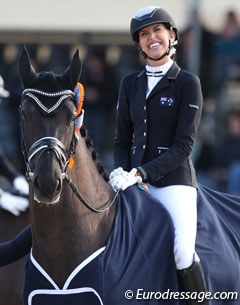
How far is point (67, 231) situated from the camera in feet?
18.4

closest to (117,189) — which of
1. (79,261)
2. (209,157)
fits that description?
(79,261)

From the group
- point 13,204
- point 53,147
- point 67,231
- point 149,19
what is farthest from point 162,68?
→ point 13,204

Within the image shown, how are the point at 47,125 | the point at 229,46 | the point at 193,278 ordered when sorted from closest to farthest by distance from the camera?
1. the point at 47,125
2. the point at 193,278
3. the point at 229,46

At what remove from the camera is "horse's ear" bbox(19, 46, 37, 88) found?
18.2 feet

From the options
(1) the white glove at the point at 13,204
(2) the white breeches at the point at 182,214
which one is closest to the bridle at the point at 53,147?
(2) the white breeches at the point at 182,214

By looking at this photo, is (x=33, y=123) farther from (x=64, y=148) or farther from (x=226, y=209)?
(x=226, y=209)

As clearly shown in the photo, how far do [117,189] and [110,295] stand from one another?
0.85 metres

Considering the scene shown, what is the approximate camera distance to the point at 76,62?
5547 millimetres

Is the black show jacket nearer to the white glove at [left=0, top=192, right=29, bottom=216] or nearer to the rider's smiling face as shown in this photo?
the rider's smiling face

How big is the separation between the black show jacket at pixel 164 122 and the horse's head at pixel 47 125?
2.52 ft

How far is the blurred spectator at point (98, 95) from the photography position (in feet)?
45.3

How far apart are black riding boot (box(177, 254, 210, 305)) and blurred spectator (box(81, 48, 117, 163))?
790cm

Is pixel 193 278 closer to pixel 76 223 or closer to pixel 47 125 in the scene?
pixel 76 223

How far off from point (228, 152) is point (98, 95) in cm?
235
